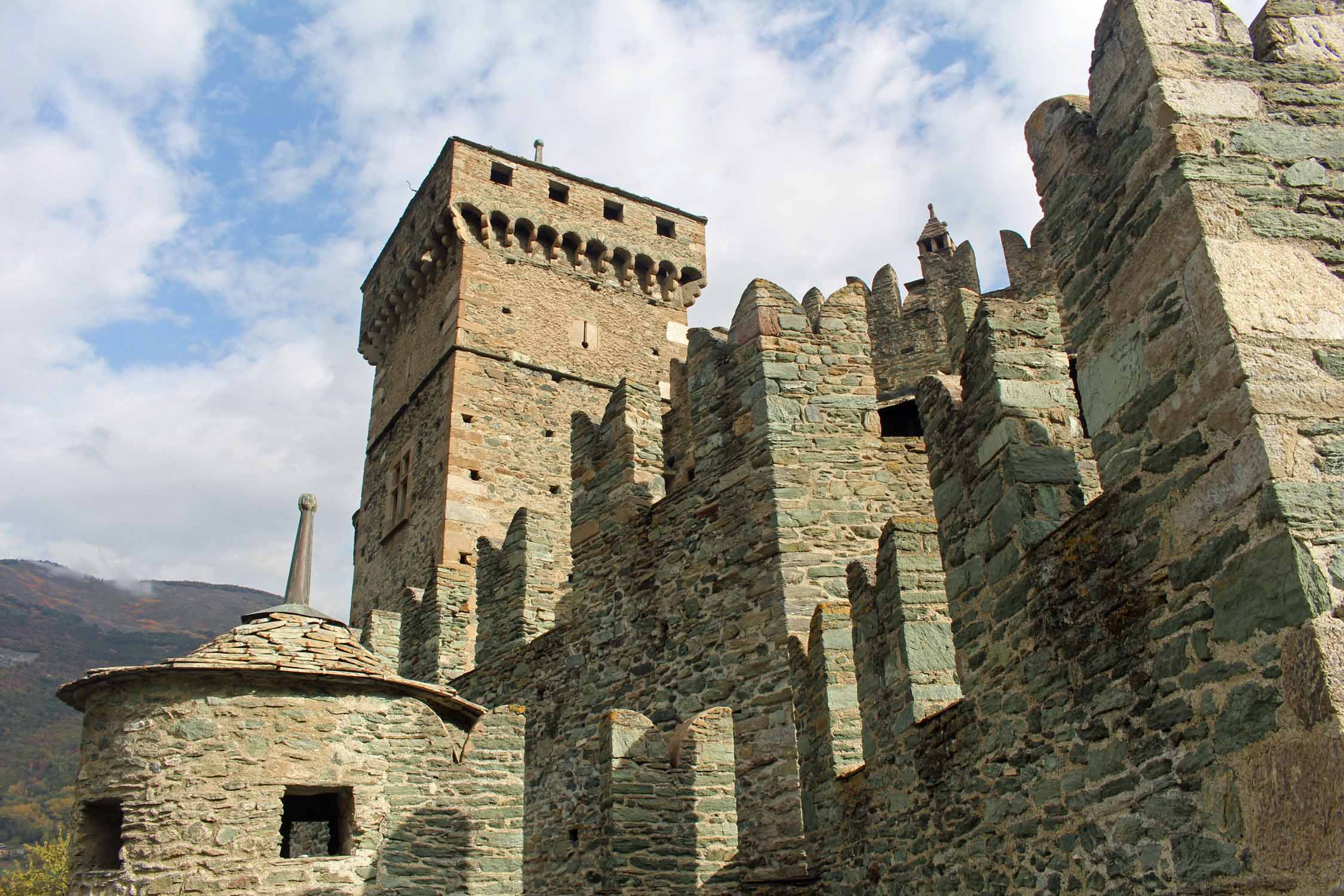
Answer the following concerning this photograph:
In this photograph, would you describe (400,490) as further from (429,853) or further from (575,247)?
(429,853)

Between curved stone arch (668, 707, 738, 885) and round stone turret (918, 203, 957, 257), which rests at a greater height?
round stone turret (918, 203, 957, 257)

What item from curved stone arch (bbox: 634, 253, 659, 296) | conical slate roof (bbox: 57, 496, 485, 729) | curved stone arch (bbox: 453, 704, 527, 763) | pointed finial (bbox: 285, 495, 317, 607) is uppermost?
curved stone arch (bbox: 634, 253, 659, 296)

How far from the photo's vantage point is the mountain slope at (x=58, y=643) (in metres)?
59.1

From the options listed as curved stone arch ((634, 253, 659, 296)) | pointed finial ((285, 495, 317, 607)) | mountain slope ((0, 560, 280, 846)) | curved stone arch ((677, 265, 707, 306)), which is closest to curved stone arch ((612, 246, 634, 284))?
curved stone arch ((634, 253, 659, 296))

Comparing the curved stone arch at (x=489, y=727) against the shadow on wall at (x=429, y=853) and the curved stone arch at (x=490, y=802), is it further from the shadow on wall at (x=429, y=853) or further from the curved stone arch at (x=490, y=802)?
the shadow on wall at (x=429, y=853)

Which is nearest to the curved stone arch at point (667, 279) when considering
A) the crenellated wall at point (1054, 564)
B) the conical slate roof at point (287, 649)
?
the crenellated wall at point (1054, 564)

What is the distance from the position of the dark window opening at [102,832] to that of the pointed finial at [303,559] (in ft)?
7.50

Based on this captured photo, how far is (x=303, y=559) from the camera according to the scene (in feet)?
37.1

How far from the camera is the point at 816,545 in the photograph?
962cm

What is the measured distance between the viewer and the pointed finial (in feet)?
35.5

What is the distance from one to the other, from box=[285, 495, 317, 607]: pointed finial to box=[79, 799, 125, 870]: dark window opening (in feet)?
7.50

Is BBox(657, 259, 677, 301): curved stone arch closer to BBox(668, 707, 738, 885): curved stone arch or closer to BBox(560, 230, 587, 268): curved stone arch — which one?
BBox(560, 230, 587, 268): curved stone arch

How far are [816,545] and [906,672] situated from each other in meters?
2.80

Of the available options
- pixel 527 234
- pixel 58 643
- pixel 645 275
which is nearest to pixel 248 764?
pixel 527 234
